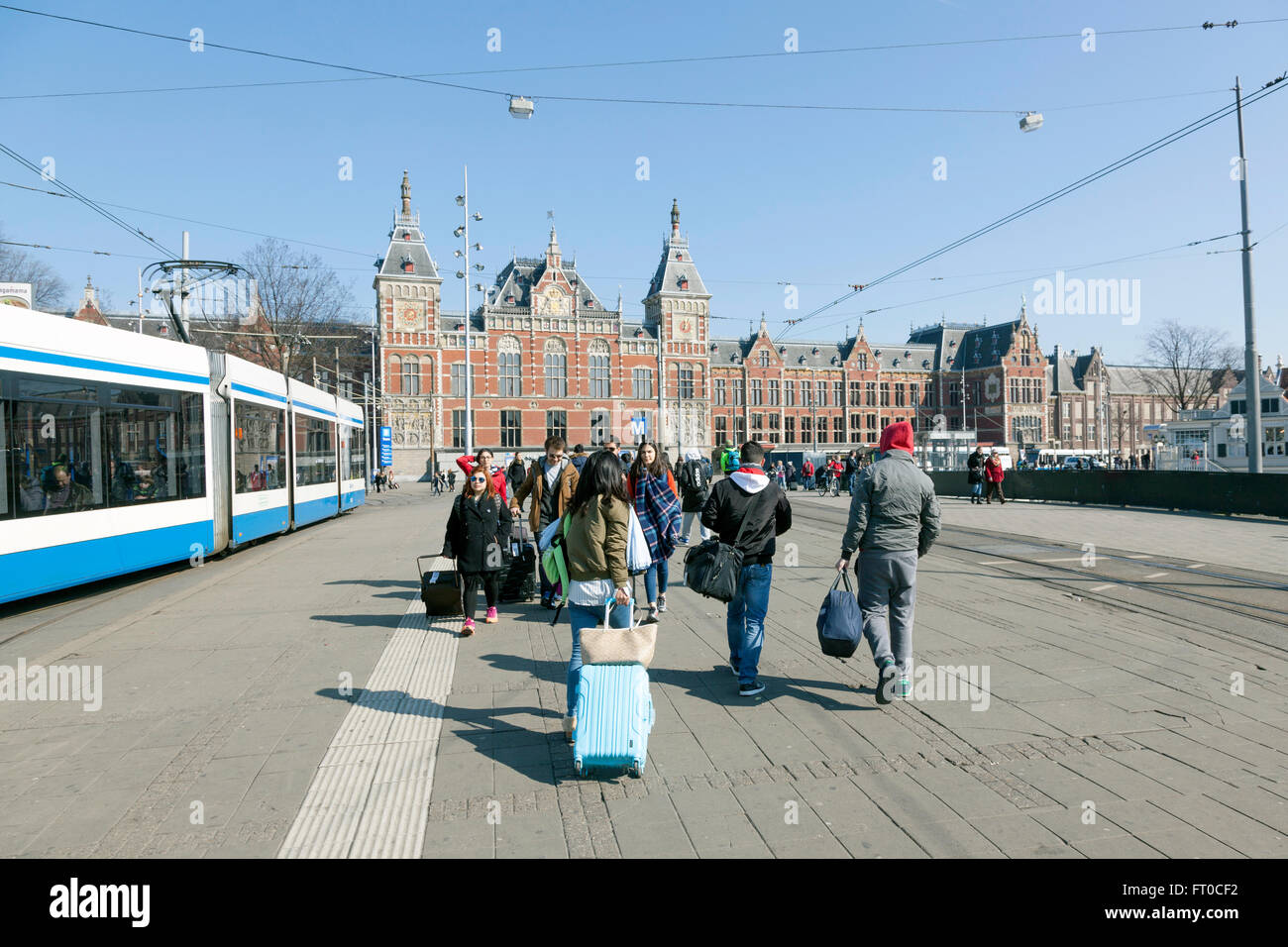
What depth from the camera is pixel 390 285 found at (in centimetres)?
6175

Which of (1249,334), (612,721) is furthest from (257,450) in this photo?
(1249,334)

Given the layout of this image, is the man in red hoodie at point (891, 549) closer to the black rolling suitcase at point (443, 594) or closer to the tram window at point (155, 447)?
the black rolling suitcase at point (443, 594)

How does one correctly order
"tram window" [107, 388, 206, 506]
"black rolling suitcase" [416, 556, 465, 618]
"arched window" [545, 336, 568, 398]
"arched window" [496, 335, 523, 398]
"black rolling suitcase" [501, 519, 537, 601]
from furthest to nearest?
"arched window" [545, 336, 568, 398], "arched window" [496, 335, 523, 398], "tram window" [107, 388, 206, 506], "black rolling suitcase" [501, 519, 537, 601], "black rolling suitcase" [416, 556, 465, 618]

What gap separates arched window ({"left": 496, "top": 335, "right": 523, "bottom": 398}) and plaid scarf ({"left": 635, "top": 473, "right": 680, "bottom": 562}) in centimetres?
5981

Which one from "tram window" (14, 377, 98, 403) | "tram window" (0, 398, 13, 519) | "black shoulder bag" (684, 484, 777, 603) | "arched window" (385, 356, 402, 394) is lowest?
"black shoulder bag" (684, 484, 777, 603)

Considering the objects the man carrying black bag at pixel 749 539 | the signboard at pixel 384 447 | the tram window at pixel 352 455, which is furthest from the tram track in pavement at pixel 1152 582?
the signboard at pixel 384 447

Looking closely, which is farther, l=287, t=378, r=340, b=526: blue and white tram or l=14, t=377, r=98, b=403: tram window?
l=287, t=378, r=340, b=526: blue and white tram

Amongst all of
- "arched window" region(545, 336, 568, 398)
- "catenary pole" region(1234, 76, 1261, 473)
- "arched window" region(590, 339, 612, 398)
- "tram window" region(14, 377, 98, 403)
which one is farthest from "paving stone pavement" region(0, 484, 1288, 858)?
"arched window" region(590, 339, 612, 398)

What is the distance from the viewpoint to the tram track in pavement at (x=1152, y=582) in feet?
25.6

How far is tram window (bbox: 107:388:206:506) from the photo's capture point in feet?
32.9

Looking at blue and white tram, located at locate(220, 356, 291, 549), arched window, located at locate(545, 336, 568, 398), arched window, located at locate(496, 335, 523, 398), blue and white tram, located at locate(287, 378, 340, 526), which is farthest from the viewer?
arched window, located at locate(545, 336, 568, 398)

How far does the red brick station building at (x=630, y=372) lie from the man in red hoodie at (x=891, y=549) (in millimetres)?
46185

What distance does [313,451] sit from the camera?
19.2 metres

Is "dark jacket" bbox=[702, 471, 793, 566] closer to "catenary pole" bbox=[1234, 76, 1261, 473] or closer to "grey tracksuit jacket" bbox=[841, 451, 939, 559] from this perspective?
"grey tracksuit jacket" bbox=[841, 451, 939, 559]
